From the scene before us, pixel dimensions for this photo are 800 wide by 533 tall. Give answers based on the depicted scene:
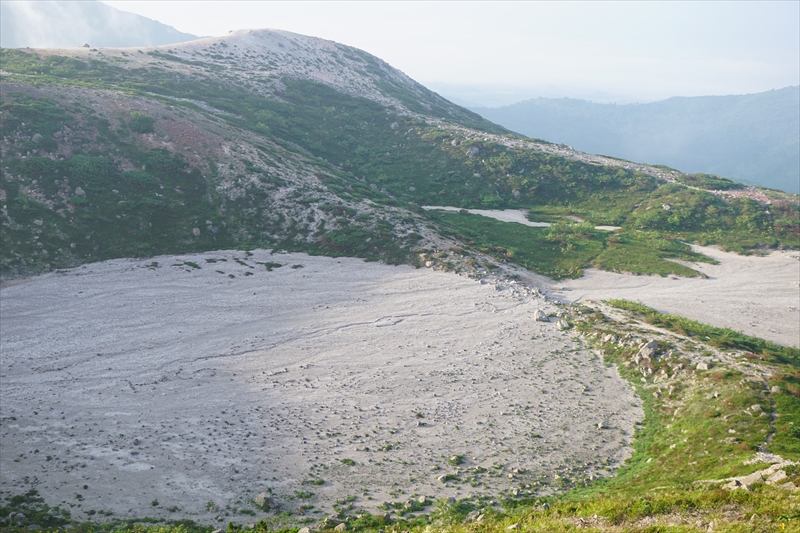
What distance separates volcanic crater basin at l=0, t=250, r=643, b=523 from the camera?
21.8 meters

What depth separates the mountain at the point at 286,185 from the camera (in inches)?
1977

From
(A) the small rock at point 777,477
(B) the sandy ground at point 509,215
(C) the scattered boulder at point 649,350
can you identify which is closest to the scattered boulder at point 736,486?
(A) the small rock at point 777,477

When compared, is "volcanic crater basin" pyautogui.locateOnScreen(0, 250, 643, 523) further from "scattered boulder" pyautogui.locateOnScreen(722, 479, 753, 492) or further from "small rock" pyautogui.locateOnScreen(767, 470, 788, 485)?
"small rock" pyautogui.locateOnScreen(767, 470, 788, 485)

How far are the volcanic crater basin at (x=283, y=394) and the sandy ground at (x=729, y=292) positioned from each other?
36.4 feet

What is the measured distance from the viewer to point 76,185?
51.2 meters

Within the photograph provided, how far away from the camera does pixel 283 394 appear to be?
2903cm

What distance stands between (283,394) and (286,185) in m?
38.6

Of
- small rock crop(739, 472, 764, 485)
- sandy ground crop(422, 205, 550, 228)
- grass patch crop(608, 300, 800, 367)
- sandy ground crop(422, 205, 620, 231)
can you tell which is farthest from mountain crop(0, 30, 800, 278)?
small rock crop(739, 472, 764, 485)

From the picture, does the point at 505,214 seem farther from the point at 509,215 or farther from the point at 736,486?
the point at 736,486

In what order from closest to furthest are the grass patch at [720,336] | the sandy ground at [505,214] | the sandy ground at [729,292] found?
1. the grass patch at [720,336]
2. the sandy ground at [729,292]
3. the sandy ground at [505,214]

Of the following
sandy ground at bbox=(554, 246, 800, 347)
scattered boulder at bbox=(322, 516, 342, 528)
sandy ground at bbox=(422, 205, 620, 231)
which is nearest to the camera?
scattered boulder at bbox=(322, 516, 342, 528)

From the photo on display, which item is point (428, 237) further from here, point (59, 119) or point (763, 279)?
point (59, 119)

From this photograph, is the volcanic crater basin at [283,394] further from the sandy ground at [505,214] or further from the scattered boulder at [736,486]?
the sandy ground at [505,214]

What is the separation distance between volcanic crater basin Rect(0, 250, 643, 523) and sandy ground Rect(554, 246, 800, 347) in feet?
36.4
